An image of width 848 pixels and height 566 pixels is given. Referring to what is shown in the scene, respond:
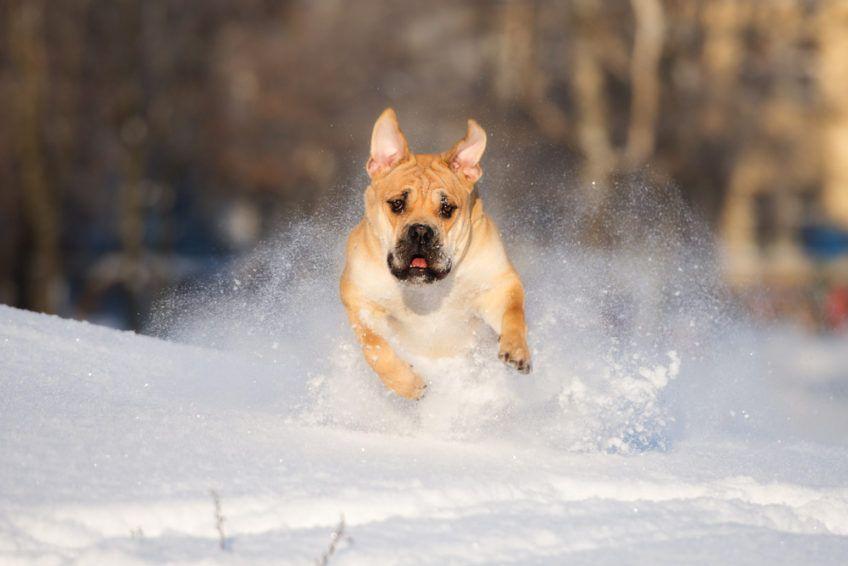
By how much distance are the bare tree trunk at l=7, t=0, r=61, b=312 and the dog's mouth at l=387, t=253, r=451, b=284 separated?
13.3 metres

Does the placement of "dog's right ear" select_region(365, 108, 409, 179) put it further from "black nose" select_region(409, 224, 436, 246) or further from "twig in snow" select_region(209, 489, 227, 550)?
"twig in snow" select_region(209, 489, 227, 550)

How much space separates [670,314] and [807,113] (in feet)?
65.3

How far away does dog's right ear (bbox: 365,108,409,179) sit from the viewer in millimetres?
6477

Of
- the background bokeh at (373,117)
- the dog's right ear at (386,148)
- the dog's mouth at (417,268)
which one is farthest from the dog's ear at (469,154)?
the background bokeh at (373,117)

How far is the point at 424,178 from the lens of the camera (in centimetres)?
628

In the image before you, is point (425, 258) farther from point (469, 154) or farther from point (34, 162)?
point (34, 162)

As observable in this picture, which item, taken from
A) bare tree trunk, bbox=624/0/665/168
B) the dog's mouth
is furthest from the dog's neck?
bare tree trunk, bbox=624/0/665/168

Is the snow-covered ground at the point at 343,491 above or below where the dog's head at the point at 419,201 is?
below

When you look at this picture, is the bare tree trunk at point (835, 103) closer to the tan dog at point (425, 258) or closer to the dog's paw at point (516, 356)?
the tan dog at point (425, 258)

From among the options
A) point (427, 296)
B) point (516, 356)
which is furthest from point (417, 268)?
point (516, 356)

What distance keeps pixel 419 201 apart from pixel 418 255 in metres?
0.33

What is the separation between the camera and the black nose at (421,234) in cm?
598

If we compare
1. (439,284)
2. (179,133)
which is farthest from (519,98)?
(439,284)

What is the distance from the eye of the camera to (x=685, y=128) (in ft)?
77.5
